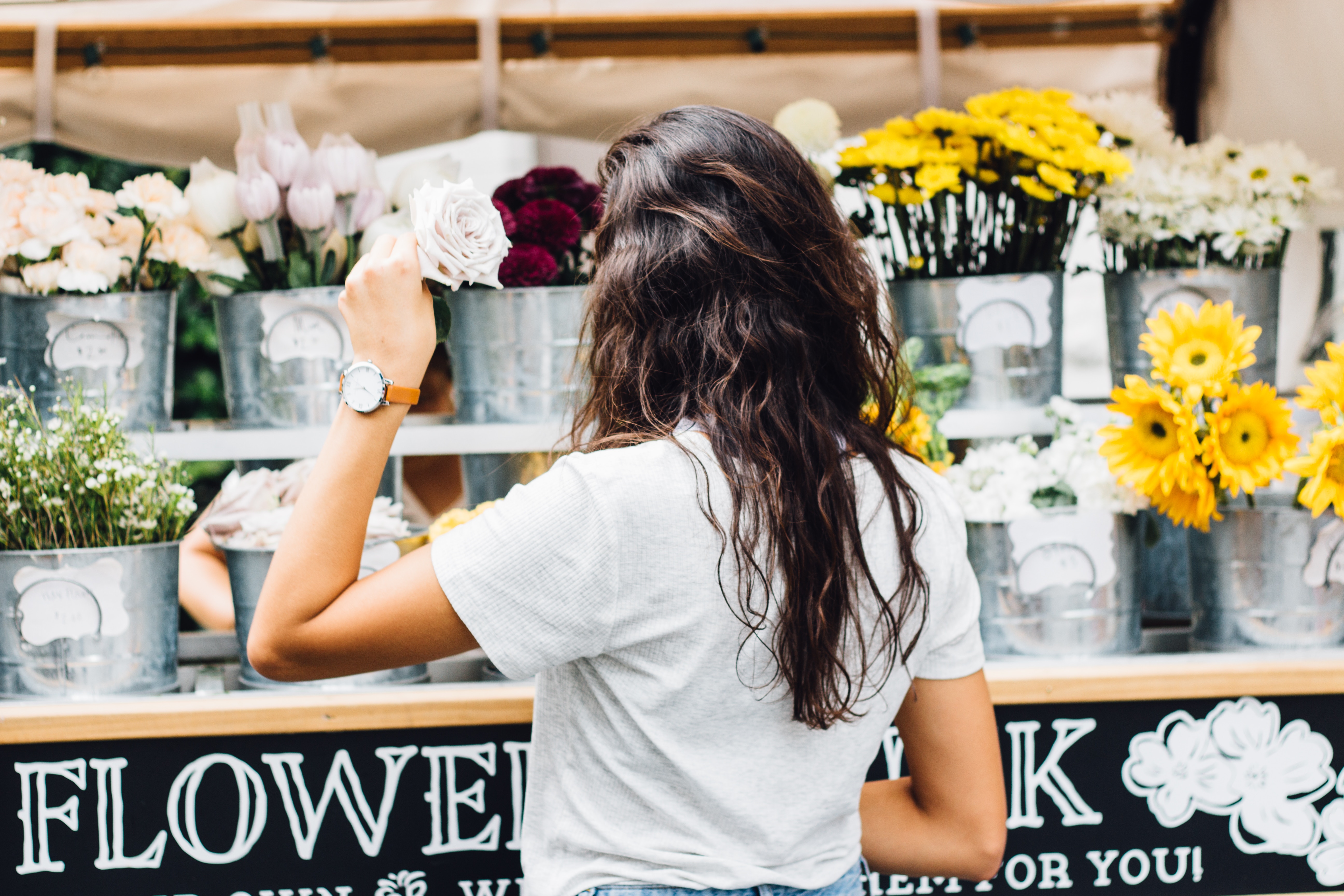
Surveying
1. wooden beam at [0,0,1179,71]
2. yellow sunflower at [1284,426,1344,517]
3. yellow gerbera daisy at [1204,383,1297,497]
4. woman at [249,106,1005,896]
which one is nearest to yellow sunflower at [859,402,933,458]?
yellow gerbera daisy at [1204,383,1297,497]

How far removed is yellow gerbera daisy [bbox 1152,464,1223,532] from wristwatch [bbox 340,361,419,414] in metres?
1.12

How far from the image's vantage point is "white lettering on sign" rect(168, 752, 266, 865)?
4.75 feet

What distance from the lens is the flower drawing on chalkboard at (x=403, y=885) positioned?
1.49 meters

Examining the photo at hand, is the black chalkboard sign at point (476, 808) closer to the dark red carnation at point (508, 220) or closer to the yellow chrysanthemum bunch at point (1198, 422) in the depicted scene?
the yellow chrysanthemum bunch at point (1198, 422)

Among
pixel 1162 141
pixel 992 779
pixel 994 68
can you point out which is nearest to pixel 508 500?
pixel 992 779

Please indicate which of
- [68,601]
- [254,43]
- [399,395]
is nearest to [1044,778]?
[399,395]

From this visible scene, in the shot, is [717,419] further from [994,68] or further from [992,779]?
[994,68]

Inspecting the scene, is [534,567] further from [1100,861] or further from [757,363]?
[1100,861]

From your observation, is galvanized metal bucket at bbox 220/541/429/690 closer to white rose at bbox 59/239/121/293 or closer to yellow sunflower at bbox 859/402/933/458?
white rose at bbox 59/239/121/293

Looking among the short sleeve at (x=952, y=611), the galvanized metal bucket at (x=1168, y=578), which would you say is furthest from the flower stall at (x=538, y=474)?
the short sleeve at (x=952, y=611)

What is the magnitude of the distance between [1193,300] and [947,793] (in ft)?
3.53

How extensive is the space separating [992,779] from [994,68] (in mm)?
1693

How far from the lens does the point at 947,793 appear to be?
44.1 inches

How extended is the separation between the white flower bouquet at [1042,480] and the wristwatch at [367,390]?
996 mm
